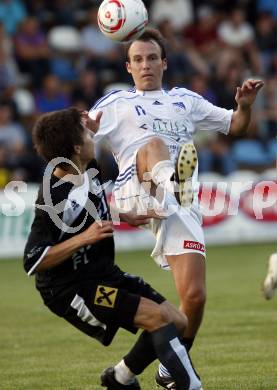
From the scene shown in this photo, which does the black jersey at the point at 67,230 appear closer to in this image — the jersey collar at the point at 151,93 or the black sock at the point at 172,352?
the black sock at the point at 172,352

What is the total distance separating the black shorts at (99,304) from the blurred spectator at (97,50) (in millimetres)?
13156

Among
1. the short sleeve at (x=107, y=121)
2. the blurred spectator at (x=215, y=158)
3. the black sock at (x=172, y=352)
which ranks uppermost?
the short sleeve at (x=107, y=121)

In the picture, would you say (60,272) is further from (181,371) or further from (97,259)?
(181,371)

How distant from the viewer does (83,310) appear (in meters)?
6.25

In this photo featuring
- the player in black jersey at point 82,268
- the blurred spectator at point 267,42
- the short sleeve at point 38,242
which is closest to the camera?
the short sleeve at point 38,242

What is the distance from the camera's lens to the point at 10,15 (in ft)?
64.0

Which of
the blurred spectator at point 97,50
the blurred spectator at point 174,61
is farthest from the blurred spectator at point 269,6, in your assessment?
the blurred spectator at point 97,50

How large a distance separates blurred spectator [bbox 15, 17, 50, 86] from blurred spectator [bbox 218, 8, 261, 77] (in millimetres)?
3773

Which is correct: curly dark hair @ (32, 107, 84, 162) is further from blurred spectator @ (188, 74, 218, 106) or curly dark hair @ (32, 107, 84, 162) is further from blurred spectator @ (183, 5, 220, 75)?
blurred spectator @ (183, 5, 220, 75)

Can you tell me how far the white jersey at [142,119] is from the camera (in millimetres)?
7652

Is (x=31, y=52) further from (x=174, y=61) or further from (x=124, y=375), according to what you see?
(x=124, y=375)

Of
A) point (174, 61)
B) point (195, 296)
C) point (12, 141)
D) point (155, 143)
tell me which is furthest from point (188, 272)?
point (174, 61)

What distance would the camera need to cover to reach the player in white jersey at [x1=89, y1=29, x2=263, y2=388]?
7.29 meters

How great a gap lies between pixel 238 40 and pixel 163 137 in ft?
45.7
